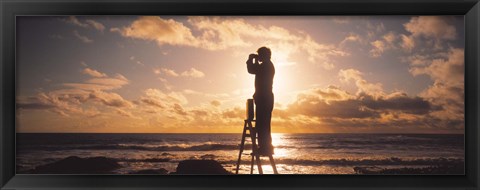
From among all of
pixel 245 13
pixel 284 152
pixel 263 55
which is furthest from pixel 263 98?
pixel 284 152

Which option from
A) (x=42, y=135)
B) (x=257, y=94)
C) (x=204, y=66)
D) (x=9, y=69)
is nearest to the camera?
Answer: (x=9, y=69)

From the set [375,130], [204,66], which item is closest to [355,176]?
[375,130]

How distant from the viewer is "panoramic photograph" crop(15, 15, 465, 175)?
4.40 m

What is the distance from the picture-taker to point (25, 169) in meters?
4.19

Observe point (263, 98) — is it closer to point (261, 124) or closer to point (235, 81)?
point (261, 124)

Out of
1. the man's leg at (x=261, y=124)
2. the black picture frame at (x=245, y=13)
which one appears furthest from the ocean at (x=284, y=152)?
the man's leg at (x=261, y=124)

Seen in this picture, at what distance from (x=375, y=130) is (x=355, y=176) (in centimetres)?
189

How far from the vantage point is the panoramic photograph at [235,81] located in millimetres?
4398

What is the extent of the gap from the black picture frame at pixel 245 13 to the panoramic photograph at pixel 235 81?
0.15 m

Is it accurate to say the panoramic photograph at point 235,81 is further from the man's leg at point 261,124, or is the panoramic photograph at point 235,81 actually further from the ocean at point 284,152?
the ocean at point 284,152

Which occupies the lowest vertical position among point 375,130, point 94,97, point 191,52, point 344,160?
point 344,160

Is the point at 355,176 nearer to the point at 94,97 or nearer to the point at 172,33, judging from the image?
the point at 172,33

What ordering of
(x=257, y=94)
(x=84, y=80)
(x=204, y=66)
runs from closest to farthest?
(x=257, y=94)
(x=84, y=80)
(x=204, y=66)

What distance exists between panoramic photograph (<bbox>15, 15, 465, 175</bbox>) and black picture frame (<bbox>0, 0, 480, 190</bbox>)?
0.15 m
